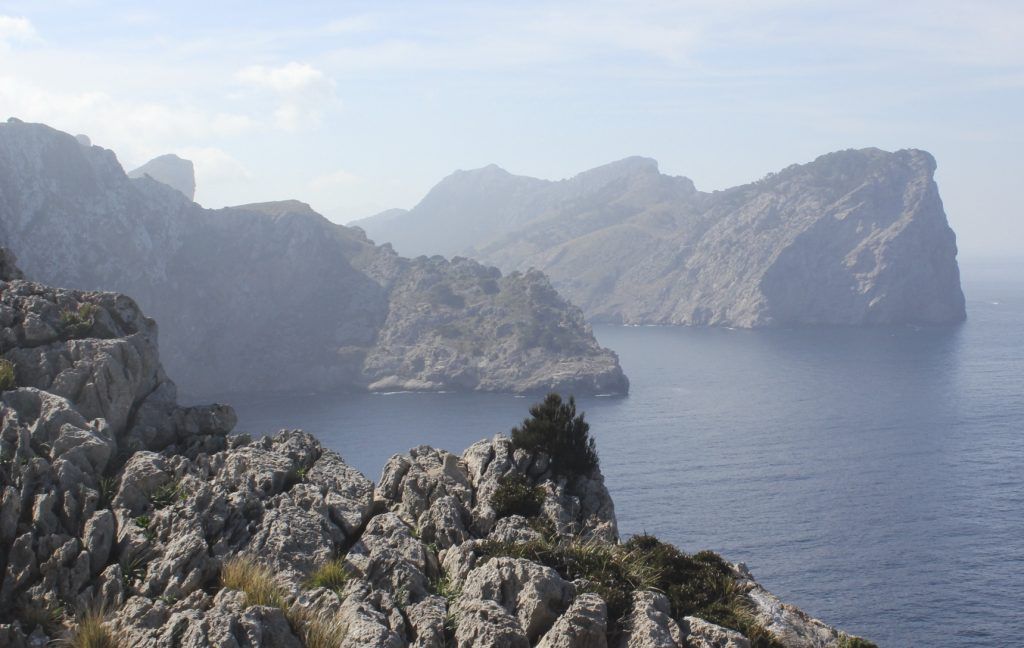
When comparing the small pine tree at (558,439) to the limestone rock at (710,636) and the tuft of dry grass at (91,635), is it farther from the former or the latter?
the tuft of dry grass at (91,635)

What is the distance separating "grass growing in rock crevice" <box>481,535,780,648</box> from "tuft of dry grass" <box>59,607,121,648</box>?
8858 mm

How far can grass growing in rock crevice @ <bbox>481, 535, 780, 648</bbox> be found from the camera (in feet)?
71.1

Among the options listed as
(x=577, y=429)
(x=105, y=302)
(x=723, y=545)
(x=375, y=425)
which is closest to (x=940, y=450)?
(x=723, y=545)

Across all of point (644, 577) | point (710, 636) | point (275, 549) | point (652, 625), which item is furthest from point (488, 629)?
point (275, 549)

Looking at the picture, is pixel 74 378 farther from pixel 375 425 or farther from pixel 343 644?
pixel 375 425

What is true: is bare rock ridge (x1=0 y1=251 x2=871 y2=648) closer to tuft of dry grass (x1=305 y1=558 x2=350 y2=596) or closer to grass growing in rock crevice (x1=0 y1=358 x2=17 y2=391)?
tuft of dry grass (x1=305 y1=558 x2=350 y2=596)

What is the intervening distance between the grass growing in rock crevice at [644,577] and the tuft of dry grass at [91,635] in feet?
29.1

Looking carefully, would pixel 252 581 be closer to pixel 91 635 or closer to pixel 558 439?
pixel 91 635

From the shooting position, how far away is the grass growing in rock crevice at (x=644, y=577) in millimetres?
21672

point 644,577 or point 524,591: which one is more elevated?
point 524,591

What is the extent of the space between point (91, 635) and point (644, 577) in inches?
498

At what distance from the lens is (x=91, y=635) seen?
20.5m

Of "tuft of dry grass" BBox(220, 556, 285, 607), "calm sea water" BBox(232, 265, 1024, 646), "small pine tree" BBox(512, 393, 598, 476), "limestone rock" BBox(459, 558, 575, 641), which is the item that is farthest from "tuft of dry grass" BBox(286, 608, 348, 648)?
"calm sea water" BBox(232, 265, 1024, 646)

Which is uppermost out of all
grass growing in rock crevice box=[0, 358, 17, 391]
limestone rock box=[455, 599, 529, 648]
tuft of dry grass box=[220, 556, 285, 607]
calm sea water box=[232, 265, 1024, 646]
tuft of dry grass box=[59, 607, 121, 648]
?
grass growing in rock crevice box=[0, 358, 17, 391]
